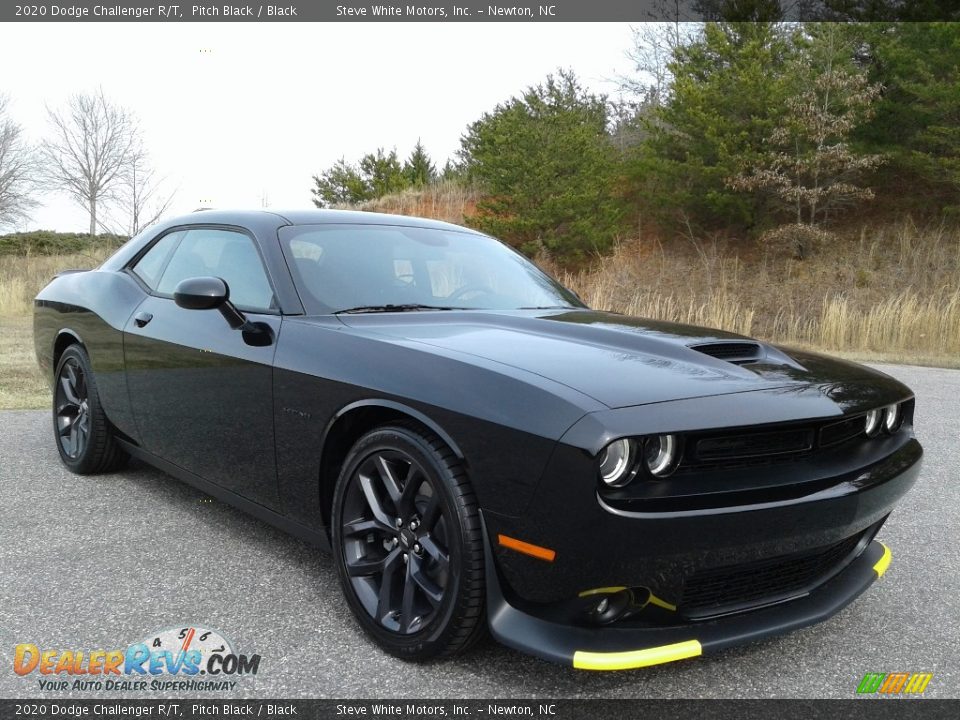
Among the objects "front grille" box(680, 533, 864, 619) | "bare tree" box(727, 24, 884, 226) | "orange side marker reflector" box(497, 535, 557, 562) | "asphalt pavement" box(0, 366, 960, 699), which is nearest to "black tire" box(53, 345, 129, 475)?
"asphalt pavement" box(0, 366, 960, 699)

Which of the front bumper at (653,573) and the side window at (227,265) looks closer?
the front bumper at (653,573)

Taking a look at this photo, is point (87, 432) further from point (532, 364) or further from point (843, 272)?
point (843, 272)

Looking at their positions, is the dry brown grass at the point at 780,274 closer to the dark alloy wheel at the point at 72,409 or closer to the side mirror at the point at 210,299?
the dark alloy wheel at the point at 72,409

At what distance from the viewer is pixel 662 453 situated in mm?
2031

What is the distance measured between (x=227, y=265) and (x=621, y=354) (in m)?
1.84

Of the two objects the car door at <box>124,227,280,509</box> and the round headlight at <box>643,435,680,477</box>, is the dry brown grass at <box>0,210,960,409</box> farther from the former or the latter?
the round headlight at <box>643,435,680,477</box>

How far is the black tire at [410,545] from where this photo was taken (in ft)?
7.00

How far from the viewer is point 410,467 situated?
7.62 ft

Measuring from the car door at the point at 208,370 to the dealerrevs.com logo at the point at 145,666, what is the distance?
605 millimetres

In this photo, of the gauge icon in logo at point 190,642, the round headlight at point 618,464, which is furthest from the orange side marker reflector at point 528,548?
the gauge icon in logo at point 190,642

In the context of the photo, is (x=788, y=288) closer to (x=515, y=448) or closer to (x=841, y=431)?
Result: (x=841, y=431)

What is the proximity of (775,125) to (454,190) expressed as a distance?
41.8 ft

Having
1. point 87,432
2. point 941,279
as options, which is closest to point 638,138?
point 941,279

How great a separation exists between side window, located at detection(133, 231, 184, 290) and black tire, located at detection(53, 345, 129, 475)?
578 mm
